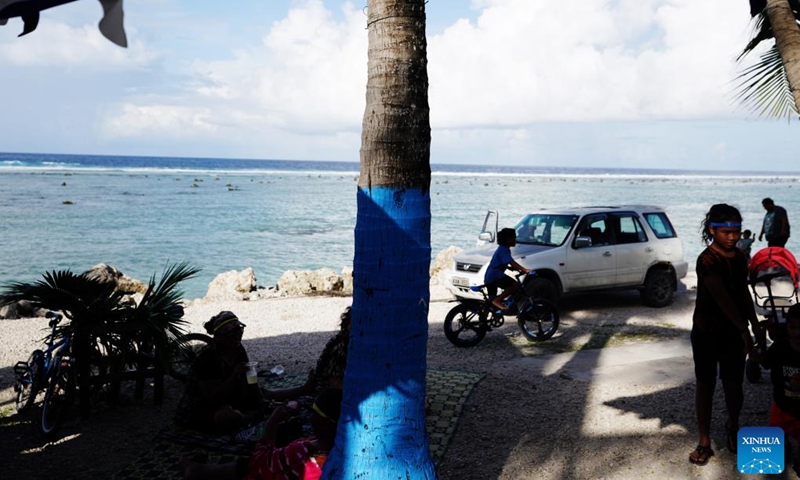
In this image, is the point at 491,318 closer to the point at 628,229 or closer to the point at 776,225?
the point at 628,229

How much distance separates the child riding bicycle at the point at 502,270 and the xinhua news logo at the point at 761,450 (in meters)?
4.56

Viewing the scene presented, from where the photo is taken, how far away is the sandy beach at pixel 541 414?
Result: 509 centimetres

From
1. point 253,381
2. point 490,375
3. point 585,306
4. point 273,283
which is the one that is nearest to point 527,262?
point 585,306

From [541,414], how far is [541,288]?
476 cm

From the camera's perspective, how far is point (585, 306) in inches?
483

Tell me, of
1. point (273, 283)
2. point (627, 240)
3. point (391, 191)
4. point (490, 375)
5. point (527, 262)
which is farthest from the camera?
point (273, 283)

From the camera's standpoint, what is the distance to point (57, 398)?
6000mm

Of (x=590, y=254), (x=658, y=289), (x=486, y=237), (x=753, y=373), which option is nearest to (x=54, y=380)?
(x=753, y=373)

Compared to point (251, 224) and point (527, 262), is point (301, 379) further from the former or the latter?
point (251, 224)

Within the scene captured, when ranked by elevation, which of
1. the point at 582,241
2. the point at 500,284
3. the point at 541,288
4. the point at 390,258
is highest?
the point at 390,258

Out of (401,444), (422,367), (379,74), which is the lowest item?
(401,444)

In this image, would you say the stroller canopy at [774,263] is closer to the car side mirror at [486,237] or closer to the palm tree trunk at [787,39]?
the palm tree trunk at [787,39]

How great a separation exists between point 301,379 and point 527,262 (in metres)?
4.54

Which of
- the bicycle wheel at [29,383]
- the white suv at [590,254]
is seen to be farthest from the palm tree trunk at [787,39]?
the bicycle wheel at [29,383]
